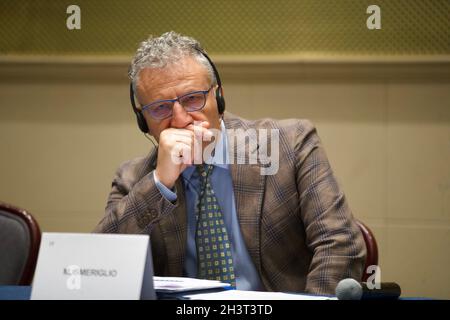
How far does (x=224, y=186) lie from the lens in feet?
6.21

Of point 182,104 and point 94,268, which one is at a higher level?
point 182,104

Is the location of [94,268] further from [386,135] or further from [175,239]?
[386,135]

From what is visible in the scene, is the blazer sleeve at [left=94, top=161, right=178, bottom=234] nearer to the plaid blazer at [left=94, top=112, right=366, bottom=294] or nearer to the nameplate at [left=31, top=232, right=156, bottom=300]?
the plaid blazer at [left=94, top=112, right=366, bottom=294]

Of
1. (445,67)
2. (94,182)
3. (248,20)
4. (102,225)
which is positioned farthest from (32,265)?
(445,67)

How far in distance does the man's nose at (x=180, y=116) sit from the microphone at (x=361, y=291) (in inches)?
29.1

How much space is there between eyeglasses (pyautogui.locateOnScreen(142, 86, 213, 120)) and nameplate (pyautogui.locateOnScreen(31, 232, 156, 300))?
0.76 m

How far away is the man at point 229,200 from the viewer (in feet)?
5.83

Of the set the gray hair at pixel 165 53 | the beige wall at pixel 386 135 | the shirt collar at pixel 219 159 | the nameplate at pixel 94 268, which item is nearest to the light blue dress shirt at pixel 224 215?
the shirt collar at pixel 219 159

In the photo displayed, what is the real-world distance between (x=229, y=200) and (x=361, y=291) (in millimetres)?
700

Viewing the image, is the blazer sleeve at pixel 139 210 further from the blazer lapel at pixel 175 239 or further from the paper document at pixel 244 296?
the paper document at pixel 244 296

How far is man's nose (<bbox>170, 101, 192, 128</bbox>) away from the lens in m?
1.84

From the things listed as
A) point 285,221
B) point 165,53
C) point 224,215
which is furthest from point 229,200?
point 165,53

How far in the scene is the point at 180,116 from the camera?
1.84 metres

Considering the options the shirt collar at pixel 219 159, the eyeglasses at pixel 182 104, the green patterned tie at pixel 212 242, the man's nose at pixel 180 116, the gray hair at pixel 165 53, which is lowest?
the green patterned tie at pixel 212 242
